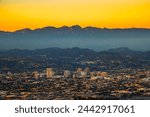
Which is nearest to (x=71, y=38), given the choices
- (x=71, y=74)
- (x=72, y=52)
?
(x=72, y=52)

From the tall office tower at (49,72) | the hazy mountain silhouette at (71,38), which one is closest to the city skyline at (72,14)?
the hazy mountain silhouette at (71,38)

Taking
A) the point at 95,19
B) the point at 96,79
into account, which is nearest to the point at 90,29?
the point at 95,19

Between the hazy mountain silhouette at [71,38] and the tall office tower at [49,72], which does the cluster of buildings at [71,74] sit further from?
the hazy mountain silhouette at [71,38]

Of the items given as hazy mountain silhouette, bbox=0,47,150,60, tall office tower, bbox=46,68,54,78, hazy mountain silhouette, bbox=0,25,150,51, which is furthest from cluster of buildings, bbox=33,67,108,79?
hazy mountain silhouette, bbox=0,25,150,51

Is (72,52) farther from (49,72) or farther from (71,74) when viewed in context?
(49,72)

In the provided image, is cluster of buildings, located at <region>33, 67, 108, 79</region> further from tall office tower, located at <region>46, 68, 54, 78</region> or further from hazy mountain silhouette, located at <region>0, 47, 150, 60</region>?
hazy mountain silhouette, located at <region>0, 47, 150, 60</region>

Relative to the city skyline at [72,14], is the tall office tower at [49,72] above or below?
below

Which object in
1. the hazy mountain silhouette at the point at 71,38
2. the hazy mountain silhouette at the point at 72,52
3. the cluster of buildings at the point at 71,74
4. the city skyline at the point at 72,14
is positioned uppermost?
the city skyline at the point at 72,14
